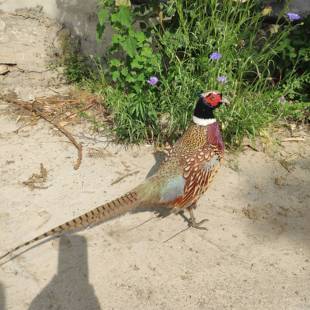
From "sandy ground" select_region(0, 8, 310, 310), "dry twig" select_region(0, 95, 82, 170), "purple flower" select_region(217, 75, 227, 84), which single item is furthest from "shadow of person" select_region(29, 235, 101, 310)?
"purple flower" select_region(217, 75, 227, 84)

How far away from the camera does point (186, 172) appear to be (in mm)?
2938

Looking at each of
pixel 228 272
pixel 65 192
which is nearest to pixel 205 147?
pixel 228 272

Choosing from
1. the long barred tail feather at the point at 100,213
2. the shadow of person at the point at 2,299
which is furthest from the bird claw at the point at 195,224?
the shadow of person at the point at 2,299

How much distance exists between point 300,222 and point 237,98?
122cm

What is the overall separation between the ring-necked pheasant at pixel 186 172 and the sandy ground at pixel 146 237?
0.20 meters

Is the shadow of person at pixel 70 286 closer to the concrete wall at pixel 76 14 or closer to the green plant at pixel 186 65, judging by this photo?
the green plant at pixel 186 65

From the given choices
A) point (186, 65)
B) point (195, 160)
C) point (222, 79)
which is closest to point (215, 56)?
point (222, 79)

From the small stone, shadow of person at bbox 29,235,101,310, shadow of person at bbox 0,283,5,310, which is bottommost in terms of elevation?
shadow of person at bbox 0,283,5,310

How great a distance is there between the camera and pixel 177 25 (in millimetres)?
3910

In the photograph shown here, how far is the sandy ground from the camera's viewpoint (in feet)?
8.75

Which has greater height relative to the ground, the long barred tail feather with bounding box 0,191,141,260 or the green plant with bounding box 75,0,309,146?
the green plant with bounding box 75,0,309,146

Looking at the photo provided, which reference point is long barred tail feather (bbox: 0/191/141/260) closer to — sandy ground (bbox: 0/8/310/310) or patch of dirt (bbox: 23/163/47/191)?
sandy ground (bbox: 0/8/310/310)

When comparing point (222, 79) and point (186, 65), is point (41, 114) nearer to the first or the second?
point (186, 65)

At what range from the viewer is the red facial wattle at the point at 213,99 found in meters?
3.06
